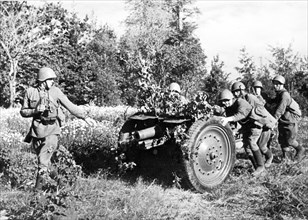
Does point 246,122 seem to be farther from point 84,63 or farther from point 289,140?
point 84,63

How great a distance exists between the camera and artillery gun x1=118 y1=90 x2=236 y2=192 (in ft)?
18.2

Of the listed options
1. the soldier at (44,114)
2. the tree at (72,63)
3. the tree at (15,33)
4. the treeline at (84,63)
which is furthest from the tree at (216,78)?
the soldier at (44,114)

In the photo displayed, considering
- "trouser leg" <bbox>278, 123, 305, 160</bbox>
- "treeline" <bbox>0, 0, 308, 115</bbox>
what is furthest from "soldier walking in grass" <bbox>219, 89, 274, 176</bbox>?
"treeline" <bbox>0, 0, 308, 115</bbox>

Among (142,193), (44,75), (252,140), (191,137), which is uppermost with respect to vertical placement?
(44,75)

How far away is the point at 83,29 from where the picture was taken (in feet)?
84.9

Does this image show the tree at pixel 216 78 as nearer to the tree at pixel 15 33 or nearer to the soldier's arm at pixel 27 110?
the tree at pixel 15 33

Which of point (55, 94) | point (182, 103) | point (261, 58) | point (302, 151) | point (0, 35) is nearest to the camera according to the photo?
point (55, 94)

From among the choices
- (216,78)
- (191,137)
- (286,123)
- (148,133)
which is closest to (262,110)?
(286,123)

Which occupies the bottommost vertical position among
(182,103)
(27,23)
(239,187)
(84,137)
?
(239,187)

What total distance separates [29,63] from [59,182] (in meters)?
20.1

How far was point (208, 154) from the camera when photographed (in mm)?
5895

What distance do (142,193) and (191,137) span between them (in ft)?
3.18

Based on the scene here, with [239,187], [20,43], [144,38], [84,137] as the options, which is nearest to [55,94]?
[239,187]

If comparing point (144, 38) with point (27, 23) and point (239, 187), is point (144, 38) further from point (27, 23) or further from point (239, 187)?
point (239, 187)
